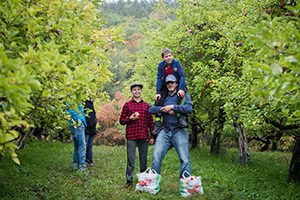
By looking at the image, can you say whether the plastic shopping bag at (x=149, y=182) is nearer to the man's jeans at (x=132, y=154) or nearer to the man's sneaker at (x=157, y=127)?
the man's jeans at (x=132, y=154)

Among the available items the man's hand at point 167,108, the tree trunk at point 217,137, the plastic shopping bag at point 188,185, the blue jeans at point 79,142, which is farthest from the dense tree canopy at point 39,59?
the tree trunk at point 217,137

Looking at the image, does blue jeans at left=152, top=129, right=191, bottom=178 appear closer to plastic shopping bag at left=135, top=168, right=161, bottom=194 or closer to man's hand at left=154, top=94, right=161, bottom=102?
plastic shopping bag at left=135, top=168, right=161, bottom=194

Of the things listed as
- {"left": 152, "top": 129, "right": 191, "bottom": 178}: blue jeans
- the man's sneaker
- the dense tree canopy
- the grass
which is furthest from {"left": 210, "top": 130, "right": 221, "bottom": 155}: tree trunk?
the dense tree canopy

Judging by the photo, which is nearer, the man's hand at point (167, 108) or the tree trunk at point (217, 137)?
the man's hand at point (167, 108)

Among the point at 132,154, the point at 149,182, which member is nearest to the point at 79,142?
the point at 132,154

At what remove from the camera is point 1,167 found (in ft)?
24.3

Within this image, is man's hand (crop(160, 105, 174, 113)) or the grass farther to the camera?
man's hand (crop(160, 105, 174, 113))

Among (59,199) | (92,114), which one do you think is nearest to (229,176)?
(92,114)

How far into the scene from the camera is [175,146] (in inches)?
242

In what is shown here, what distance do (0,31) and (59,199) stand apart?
322 cm

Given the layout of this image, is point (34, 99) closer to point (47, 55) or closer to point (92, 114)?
point (47, 55)

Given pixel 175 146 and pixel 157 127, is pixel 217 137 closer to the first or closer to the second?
pixel 157 127

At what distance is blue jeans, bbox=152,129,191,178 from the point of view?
19.9 feet

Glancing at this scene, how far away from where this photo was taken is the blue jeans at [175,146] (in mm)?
6078
